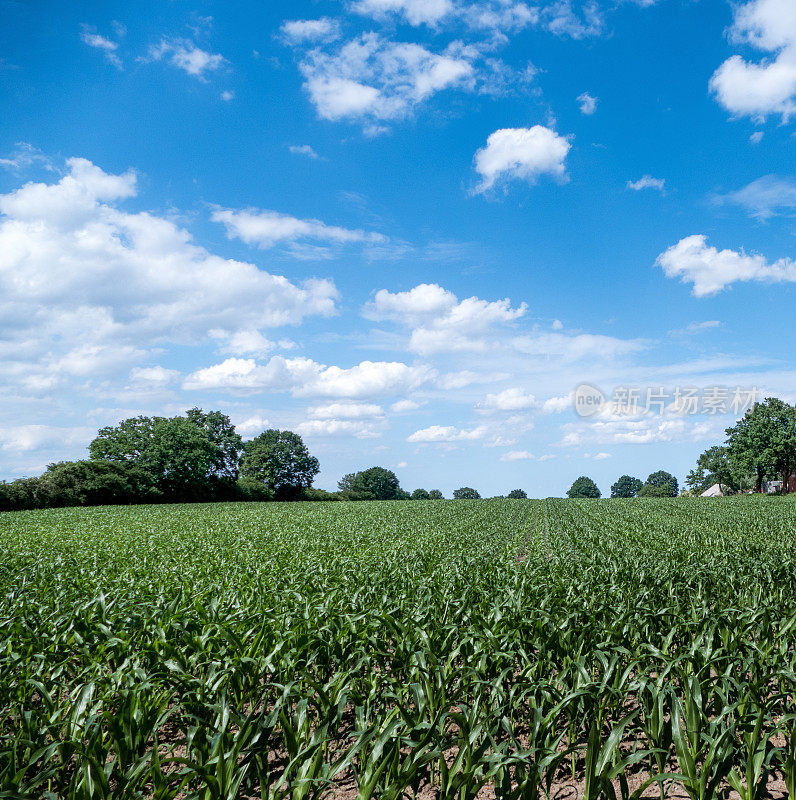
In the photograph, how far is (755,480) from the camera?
81.4 meters

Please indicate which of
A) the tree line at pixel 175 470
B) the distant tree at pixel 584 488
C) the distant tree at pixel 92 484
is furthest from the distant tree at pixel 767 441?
the distant tree at pixel 584 488

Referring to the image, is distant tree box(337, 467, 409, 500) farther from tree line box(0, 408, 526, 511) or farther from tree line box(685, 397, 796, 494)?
tree line box(685, 397, 796, 494)

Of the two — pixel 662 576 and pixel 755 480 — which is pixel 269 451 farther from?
pixel 662 576

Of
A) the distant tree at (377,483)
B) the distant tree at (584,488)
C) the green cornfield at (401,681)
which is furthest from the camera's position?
the distant tree at (584,488)

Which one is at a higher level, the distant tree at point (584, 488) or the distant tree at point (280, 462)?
the distant tree at point (280, 462)

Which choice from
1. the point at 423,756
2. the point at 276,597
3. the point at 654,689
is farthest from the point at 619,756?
the point at 276,597

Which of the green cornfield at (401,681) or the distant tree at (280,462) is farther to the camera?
the distant tree at (280,462)

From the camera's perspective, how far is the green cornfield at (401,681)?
357 centimetres

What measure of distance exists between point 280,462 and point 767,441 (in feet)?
255

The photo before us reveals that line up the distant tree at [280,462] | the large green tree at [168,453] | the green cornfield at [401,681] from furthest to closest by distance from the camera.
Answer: the distant tree at [280,462] → the large green tree at [168,453] → the green cornfield at [401,681]

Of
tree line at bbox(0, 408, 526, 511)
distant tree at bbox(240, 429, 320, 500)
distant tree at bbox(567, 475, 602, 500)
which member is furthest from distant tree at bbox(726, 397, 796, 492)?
distant tree at bbox(567, 475, 602, 500)

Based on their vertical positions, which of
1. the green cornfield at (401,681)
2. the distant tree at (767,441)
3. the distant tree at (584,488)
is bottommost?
the distant tree at (584,488)

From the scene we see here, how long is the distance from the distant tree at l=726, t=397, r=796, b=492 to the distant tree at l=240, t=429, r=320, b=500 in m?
68.4

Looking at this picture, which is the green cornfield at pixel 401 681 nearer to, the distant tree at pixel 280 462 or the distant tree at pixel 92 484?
the distant tree at pixel 92 484
